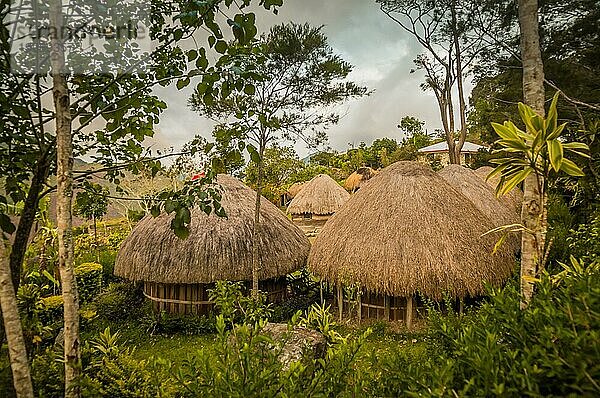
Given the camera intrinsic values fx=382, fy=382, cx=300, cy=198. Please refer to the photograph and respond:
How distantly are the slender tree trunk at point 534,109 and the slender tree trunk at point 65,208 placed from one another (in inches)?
85.3

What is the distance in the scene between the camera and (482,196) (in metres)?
9.65

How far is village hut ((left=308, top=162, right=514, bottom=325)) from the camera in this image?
6.23 meters

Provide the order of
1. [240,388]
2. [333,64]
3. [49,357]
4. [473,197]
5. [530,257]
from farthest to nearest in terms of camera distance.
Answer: [473,197], [333,64], [530,257], [49,357], [240,388]

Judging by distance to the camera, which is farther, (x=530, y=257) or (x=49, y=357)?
(x=530, y=257)

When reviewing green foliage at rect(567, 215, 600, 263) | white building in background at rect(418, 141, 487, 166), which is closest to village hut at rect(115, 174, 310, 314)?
green foliage at rect(567, 215, 600, 263)

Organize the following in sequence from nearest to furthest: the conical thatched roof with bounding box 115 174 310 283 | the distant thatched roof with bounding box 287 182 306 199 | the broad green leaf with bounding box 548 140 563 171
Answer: the broad green leaf with bounding box 548 140 563 171, the conical thatched roof with bounding box 115 174 310 283, the distant thatched roof with bounding box 287 182 306 199

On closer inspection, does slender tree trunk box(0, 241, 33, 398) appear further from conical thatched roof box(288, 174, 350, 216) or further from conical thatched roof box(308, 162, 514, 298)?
conical thatched roof box(288, 174, 350, 216)

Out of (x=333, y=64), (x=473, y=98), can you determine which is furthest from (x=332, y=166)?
(x=333, y=64)

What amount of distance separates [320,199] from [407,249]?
1400 centimetres

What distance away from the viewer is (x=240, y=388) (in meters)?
1.16

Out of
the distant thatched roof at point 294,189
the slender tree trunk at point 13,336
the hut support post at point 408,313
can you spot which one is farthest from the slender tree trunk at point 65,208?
the distant thatched roof at point 294,189

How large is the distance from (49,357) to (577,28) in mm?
8743

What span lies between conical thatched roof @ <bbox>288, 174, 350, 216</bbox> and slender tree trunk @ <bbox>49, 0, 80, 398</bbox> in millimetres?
18526

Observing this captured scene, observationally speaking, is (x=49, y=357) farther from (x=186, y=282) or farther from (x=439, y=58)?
(x=439, y=58)
